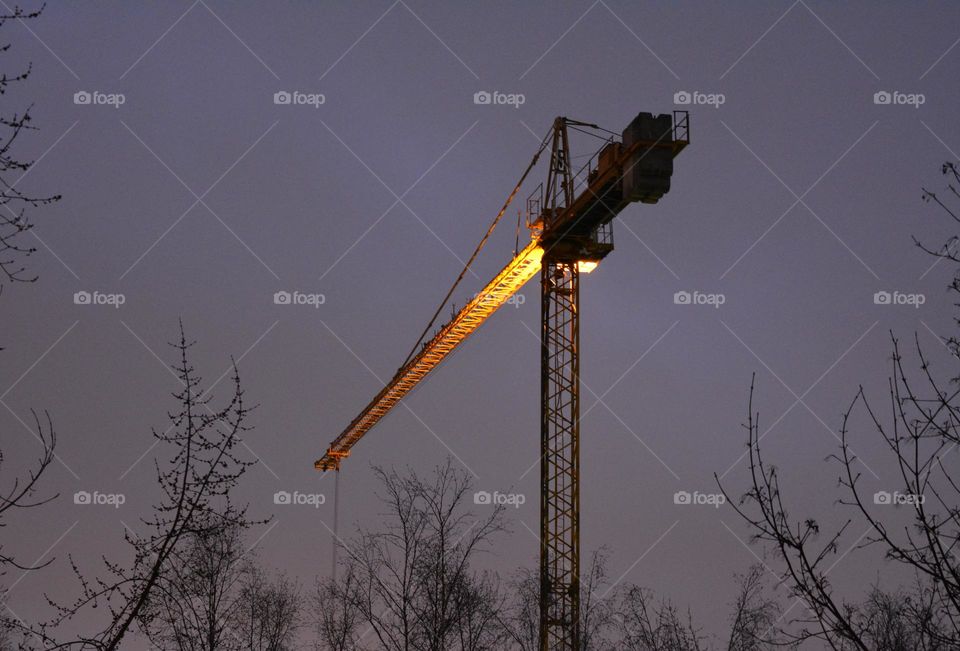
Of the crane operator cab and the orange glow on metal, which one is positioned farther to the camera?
the orange glow on metal

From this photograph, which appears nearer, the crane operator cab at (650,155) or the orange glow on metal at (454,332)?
the crane operator cab at (650,155)

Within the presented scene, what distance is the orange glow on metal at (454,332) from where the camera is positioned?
153 ft

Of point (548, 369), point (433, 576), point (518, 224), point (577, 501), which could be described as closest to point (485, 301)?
point (518, 224)

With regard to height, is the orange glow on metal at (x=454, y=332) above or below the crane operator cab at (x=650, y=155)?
above

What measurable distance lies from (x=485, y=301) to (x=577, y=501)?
15753 mm

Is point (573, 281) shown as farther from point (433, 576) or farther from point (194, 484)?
point (194, 484)

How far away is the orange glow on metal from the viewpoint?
46688 millimetres

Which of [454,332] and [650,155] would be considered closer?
[650,155]

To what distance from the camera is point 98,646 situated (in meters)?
6.88

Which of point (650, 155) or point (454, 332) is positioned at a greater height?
point (454, 332)

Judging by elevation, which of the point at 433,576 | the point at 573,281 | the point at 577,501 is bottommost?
the point at 433,576

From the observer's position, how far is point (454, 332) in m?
56.5

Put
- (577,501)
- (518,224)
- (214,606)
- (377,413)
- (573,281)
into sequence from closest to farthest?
(214,606) < (577,501) < (573,281) < (518,224) < (377,413)

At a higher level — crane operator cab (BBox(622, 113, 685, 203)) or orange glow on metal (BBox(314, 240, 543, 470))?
orange glow on metal (BBox(314, 240, 543, 470))
